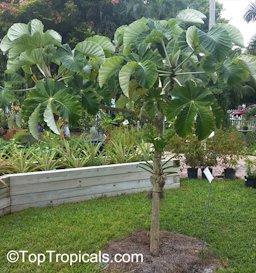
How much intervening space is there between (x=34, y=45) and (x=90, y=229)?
186 cm

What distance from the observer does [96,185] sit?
14.2 ft

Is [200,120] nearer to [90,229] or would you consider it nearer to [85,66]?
[85,66]

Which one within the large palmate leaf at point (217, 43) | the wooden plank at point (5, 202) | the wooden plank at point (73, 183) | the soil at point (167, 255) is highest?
the large palmate leaf at point (217, 43)

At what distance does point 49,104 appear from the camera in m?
2.08

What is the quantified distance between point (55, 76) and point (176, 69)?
0.86 meters

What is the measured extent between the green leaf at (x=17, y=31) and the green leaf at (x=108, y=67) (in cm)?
59

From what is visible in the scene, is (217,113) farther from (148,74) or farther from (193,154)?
(193,154)

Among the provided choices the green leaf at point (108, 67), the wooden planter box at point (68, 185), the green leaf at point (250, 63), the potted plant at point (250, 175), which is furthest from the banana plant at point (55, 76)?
the potted plant at point (250, 175)

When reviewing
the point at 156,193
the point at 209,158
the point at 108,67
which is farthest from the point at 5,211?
the point at 209,158

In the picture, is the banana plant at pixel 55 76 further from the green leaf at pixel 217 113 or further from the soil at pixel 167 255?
the soil at pixel 167 255

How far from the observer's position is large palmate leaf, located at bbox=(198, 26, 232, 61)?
80.8 inches

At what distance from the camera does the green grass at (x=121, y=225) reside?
2.81 meters

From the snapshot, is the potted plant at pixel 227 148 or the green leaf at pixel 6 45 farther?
the potted plant at pixel 227 148

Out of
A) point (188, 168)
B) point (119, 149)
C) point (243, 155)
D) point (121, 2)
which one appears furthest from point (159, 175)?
point (121, 2)
